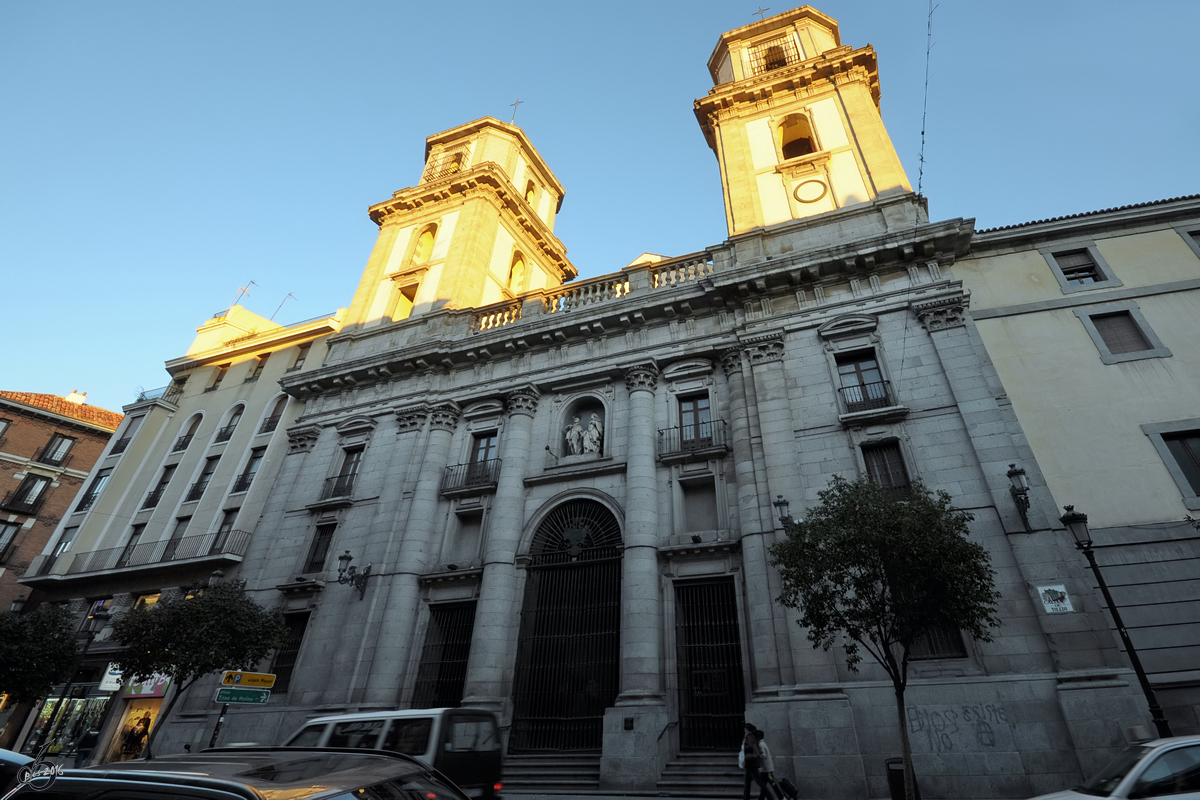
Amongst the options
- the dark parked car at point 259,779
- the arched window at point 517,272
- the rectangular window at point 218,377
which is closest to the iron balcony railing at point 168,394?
the rectangular window at point 218,377

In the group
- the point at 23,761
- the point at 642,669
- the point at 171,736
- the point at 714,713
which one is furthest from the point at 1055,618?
the point at 171,736

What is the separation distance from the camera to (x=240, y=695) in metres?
12.6

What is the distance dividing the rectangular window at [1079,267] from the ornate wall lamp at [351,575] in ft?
73.1

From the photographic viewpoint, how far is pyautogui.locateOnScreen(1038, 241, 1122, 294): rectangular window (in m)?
17.2

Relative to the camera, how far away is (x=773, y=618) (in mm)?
14281

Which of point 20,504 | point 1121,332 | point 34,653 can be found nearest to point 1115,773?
point 1121,332

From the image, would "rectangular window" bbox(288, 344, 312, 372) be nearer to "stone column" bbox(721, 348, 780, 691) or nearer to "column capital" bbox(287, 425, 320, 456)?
"column capital" bbox(287, 425, 320, 456)

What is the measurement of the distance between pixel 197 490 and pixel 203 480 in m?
0.50

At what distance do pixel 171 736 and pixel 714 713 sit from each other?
55.4ft

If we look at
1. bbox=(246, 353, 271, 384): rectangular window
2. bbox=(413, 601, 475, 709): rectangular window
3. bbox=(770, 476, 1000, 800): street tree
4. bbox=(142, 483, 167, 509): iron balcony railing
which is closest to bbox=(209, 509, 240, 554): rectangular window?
bbox=(142, 483, 167, 509): iron balcony railing

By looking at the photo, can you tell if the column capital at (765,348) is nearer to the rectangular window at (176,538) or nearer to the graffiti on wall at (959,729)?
the graffiti on wall at (959,729)

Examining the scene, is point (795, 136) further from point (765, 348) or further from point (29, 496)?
point (29, 496)

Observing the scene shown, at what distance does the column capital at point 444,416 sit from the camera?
72.3ft

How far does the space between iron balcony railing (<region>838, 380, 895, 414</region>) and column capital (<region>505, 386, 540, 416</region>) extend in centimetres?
993
